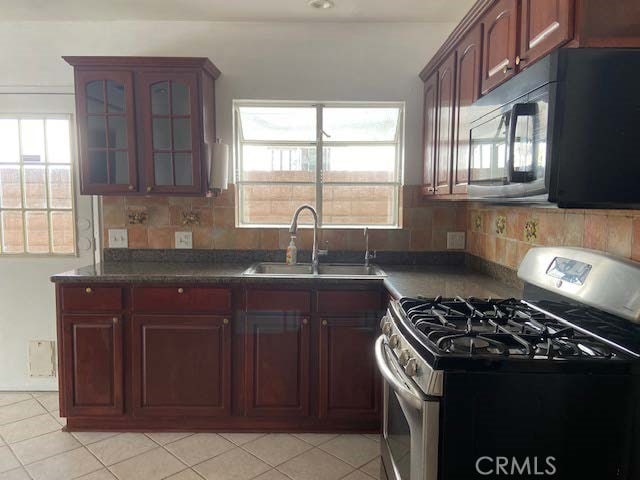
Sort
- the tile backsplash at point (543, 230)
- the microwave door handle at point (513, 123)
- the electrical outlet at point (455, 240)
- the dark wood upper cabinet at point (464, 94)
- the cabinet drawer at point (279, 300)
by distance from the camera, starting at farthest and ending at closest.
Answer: the electrical outlet at point (455, 240) → the cabinet drawer at point (279, 300) → the dark wood upper cabinet at point (464, 94) → the tile backsplash at point (543, 230) → the microwave door handle at point (513, 123)

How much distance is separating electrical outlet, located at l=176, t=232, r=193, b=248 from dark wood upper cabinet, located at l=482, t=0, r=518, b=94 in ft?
6.40

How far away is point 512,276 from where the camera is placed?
2.28 meters

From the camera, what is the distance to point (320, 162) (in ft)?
9.85

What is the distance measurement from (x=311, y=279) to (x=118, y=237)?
1392 mm

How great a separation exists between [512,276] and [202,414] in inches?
70.9

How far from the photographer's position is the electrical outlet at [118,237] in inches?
115

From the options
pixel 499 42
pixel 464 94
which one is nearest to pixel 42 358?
pixel 464 94

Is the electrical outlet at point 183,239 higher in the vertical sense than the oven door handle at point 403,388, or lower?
higher

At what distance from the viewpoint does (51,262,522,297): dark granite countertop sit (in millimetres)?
2160

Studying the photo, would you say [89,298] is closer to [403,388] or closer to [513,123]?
[403,388]

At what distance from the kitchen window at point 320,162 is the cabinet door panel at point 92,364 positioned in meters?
1.08

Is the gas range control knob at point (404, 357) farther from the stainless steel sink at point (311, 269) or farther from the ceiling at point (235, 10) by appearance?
the ceiling at point (235, 10)

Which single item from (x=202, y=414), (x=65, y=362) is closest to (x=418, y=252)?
(x=202, y=414)

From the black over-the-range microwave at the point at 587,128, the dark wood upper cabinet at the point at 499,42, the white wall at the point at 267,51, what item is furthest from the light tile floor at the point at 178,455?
the white wall at the point at 267,51
